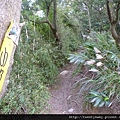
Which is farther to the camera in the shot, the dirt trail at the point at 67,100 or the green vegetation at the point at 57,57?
the dirt trail at the point at 67,100

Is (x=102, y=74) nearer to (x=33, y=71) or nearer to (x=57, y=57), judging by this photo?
(x=33, y=71)

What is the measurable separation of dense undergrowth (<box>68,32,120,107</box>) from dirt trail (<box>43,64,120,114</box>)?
0.12 m

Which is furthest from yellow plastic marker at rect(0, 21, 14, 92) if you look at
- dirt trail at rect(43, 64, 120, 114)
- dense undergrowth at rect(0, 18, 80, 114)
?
dirt trail at rect(43, 64, 120, 114)

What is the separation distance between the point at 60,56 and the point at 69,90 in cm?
111

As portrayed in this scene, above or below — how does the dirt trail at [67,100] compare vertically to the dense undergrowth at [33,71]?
below

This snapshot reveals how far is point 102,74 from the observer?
2.79 metres

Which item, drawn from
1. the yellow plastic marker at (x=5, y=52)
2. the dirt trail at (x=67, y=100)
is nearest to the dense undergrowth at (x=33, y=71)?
the dirt trail at (x=67, y=100)

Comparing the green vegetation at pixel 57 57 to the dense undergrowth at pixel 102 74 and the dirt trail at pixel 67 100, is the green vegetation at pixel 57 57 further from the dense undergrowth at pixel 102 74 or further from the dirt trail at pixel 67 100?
the dirt trail at pixel 67 100

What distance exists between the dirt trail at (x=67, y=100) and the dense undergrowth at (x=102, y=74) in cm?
12

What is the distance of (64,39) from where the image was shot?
4.45 m

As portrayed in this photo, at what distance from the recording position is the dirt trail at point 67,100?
2.57 meters

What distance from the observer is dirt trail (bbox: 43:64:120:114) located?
8.43ft

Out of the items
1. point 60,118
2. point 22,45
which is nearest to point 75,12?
point 22,45

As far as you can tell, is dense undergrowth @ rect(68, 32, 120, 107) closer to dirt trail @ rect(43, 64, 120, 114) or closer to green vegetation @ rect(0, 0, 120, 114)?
green vegetation @ rect(0, 0, 120, 114)
